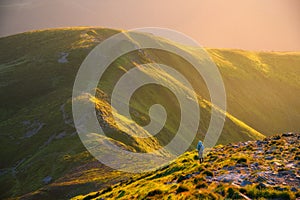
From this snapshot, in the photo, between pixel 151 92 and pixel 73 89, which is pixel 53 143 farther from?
pixel 151 92

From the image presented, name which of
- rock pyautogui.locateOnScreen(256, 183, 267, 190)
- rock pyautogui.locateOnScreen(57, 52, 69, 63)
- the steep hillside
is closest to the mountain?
rock pyautogui.locateOnScreen(57, 52, 69, 63)

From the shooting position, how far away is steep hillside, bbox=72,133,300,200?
19781 mm

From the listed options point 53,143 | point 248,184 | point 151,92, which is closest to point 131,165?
point 53,143

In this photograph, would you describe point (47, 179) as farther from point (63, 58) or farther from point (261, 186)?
point (63, 58)

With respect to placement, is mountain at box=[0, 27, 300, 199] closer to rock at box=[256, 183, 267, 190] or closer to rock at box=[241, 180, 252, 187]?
rock at box=[241, 180, 252, 187]

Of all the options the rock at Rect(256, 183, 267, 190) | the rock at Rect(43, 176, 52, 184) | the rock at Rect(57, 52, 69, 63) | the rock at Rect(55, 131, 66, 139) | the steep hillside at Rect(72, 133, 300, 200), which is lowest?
the rock at Rect(43, 176, 52, 184)

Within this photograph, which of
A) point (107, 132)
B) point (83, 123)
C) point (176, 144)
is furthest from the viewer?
point (176, 144)

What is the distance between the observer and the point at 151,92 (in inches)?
5522

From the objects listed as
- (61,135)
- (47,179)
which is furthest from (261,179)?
(61,135)

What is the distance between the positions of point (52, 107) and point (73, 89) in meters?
17.0

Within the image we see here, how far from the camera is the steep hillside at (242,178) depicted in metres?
19.8

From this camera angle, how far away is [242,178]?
22281mm

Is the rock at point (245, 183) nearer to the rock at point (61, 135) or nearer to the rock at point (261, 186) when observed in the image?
the rock at point (261, 186)

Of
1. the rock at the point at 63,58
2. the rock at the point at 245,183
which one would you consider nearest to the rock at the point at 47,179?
the rock at the point at 245,183
